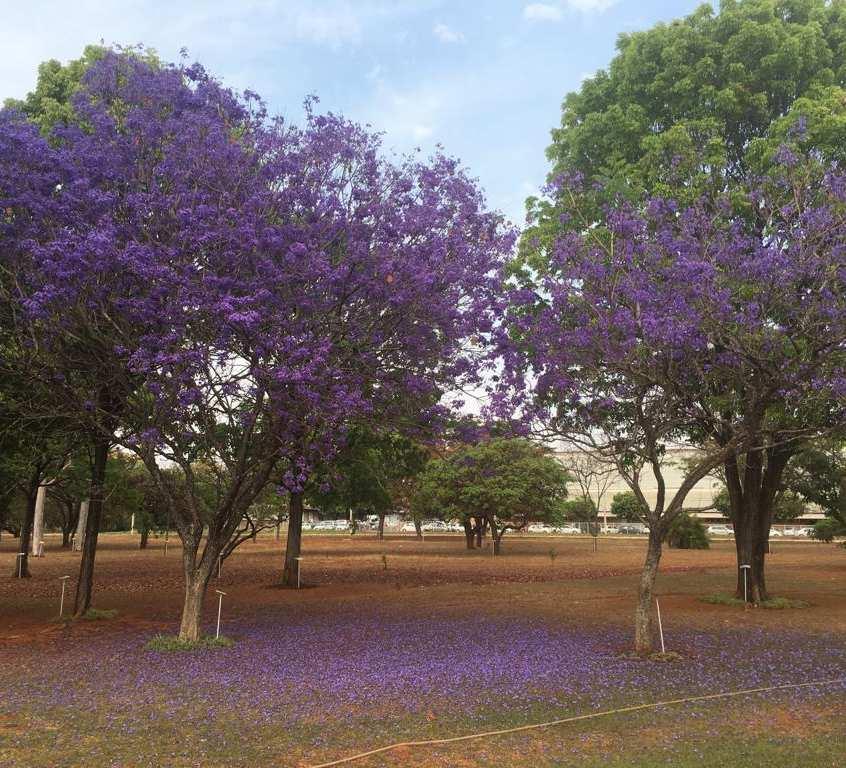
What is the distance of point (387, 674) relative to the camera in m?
10.8

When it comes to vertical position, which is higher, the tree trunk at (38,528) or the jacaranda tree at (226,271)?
the jacaranda tree at (226,271)

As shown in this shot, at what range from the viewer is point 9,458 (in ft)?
63.1

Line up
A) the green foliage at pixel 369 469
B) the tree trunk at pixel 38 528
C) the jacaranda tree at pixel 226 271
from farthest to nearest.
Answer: the tree trunk at pixel 38 528, the green foliage at pixel 369 469, the jacaranda tree at pixel 226 271

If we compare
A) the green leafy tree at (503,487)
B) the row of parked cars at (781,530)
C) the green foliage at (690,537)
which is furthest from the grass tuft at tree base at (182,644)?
the row of parked cars at (781,530)

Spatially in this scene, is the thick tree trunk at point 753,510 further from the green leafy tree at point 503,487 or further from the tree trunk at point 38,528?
the tree trunk at point 38,528

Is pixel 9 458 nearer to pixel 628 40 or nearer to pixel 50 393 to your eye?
pixel 50 393

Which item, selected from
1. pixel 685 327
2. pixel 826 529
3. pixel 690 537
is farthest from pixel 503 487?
pixel 685 327

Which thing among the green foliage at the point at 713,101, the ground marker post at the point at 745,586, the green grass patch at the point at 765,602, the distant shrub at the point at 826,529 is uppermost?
the green foliage at the point at 713,101

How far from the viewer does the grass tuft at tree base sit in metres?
12.9

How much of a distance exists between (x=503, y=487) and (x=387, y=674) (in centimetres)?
3637

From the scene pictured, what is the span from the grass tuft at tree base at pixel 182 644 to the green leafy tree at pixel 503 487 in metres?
31.8

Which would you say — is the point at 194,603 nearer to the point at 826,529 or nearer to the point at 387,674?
the point at 387,674

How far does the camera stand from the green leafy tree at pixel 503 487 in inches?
1828

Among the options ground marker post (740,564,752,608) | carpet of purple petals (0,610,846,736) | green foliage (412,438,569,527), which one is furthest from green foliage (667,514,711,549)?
carpet of purple petals (0,610,846,736)
